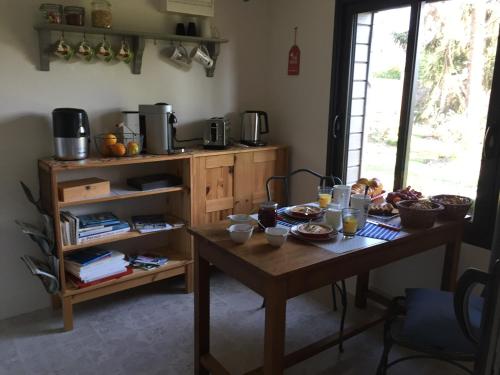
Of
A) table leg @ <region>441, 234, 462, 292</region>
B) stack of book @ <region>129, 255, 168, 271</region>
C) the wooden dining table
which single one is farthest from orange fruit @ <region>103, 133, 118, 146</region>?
table leg @ <region>441, 234, 462, 292</region>

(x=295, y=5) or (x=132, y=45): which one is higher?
(x=295, y=5)

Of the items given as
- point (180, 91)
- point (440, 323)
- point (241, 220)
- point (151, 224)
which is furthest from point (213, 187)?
point (440, 323)

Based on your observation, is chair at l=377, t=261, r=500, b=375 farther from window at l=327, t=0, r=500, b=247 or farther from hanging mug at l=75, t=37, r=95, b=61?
hanging mug at l=75, t=37, r=95, b=61

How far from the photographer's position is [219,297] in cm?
307

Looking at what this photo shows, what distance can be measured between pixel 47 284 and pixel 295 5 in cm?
259

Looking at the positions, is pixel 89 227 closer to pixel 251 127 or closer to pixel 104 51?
pixel 104 51

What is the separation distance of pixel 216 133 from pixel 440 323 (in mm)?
1943

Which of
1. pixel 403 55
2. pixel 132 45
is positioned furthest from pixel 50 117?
pixel 403 55

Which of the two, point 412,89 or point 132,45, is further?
point 132,45

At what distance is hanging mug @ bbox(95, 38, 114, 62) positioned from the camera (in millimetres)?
2743

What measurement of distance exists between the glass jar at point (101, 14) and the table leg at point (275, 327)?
2.00m

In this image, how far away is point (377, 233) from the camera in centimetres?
206

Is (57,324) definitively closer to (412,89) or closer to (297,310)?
(297,310)

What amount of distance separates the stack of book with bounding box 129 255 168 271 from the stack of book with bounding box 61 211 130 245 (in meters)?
0.25
